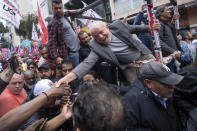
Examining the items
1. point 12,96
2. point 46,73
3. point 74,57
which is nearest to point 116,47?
point 74,57

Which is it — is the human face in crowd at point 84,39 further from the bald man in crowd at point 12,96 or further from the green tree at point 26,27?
the green tree at point 26,27

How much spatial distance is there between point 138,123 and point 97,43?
142 cm

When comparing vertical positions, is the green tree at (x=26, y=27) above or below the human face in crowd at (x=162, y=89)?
above

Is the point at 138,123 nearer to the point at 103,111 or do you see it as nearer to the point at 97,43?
the point at 103,111

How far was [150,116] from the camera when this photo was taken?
1.77 m

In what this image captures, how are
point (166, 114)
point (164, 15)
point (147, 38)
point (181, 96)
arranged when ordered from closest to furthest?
point (181, 96) < point (166, 114) < point (164, 15) < point (147, 38)

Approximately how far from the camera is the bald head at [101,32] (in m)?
2.63

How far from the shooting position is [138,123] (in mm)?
1792

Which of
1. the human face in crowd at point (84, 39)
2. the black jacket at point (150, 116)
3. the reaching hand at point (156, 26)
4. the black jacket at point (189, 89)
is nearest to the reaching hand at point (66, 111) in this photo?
the black jacket at point (150, 116)

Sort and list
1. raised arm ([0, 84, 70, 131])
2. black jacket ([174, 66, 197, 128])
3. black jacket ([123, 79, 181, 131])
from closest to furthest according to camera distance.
A: black jacket ([174, 66, 197, 128]) < raised arm ([0, 84, 70, 131]) < black jacket ([123, 79, 181, 131])

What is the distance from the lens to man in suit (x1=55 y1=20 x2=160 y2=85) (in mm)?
2678

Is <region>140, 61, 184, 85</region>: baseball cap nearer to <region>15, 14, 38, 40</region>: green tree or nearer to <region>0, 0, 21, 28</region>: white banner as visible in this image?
<region>0, 0, 21, 28</region>: white banner

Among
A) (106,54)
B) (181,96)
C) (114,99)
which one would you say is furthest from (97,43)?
(114,99)

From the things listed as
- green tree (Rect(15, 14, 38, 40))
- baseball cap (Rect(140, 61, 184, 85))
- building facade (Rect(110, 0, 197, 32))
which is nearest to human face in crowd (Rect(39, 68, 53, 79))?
baseball cap (Rect(140, 61, 184, 85))
